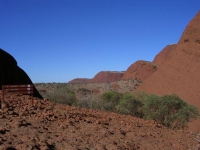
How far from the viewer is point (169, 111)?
17.8m

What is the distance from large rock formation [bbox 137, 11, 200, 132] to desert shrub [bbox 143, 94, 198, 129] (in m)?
10.9

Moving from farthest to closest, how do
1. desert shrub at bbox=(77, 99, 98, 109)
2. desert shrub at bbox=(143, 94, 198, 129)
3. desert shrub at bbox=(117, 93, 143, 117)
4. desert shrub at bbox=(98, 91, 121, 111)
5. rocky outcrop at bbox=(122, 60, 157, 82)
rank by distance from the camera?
rocky outcrop at bbox=(122, 60, 157, 82)
desert shrub at bbox=(98, 91, 121, 111)
desert shrub at bbox=(77, 99, 98, 109)
desert shrub at bbox=(117, 93, 143, 117)
desert shrub at bbox=(143, 94, 198, 129)

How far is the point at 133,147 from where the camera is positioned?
7.30 m

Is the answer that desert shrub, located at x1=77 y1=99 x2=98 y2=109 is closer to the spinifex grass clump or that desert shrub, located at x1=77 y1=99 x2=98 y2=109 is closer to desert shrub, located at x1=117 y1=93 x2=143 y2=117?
desert shrub, located at x1=117 y1=93 x2=143 y2=117

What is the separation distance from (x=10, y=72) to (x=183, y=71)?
72.0ft

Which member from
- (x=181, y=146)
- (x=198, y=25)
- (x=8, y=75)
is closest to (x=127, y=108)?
(x=8, y=75)

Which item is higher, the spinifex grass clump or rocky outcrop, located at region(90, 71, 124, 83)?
rocky outcrop, located at region(90, 71, 124, 83)

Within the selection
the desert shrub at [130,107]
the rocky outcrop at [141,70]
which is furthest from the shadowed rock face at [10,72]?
the rocky outcrop at [141,70]

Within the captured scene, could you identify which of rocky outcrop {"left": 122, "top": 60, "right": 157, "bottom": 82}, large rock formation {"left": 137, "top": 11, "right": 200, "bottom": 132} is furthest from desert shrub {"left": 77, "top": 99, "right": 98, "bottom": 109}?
rocky outcrop {"left": 122, "top": 60, "right": 157, "bottom": 82}

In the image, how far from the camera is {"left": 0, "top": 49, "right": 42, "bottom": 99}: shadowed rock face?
16109mm

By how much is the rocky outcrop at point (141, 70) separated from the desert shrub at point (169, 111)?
4845 cm

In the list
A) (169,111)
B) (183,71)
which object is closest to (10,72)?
(169,111)

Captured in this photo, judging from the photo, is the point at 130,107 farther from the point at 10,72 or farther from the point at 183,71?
the point at 183,71

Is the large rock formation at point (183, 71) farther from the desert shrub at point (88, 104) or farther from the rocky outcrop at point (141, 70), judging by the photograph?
the rocky outcrop at point (141, 70)
